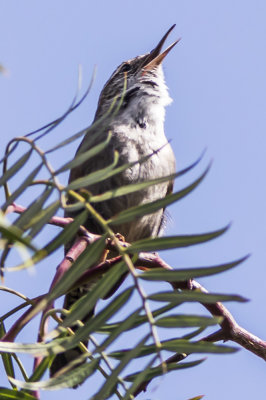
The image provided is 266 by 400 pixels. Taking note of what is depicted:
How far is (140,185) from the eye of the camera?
5.33 feet

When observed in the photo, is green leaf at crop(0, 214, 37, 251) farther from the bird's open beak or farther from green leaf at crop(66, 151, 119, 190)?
the bird's open beak

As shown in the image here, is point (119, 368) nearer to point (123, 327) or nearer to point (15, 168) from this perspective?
point (123, 327)

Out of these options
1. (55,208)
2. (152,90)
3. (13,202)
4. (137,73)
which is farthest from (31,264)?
(137,73)

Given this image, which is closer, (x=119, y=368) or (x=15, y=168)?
(x=119, y=368)

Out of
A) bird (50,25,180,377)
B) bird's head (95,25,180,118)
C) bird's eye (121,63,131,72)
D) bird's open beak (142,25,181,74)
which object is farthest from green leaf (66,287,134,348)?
bird's eye (121,63,131,72)

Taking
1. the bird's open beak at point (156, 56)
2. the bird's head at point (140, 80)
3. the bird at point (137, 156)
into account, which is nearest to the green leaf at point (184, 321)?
the bird at point (137, 156)

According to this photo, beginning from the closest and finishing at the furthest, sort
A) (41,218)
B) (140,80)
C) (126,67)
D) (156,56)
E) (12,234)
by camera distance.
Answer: (12,234), (41,218), (140,80), (156,56), (126,67)

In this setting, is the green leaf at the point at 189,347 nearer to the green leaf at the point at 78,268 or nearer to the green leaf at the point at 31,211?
the green leaf at the point at 78,268

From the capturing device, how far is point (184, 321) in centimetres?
160

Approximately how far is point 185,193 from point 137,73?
4405mm

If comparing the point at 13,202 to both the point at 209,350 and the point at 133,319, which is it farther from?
the point at 209,350

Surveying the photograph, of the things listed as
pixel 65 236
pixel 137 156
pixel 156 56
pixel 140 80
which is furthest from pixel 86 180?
pixel 156 56

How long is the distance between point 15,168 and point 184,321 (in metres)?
0.52

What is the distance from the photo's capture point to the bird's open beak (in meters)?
5.80
